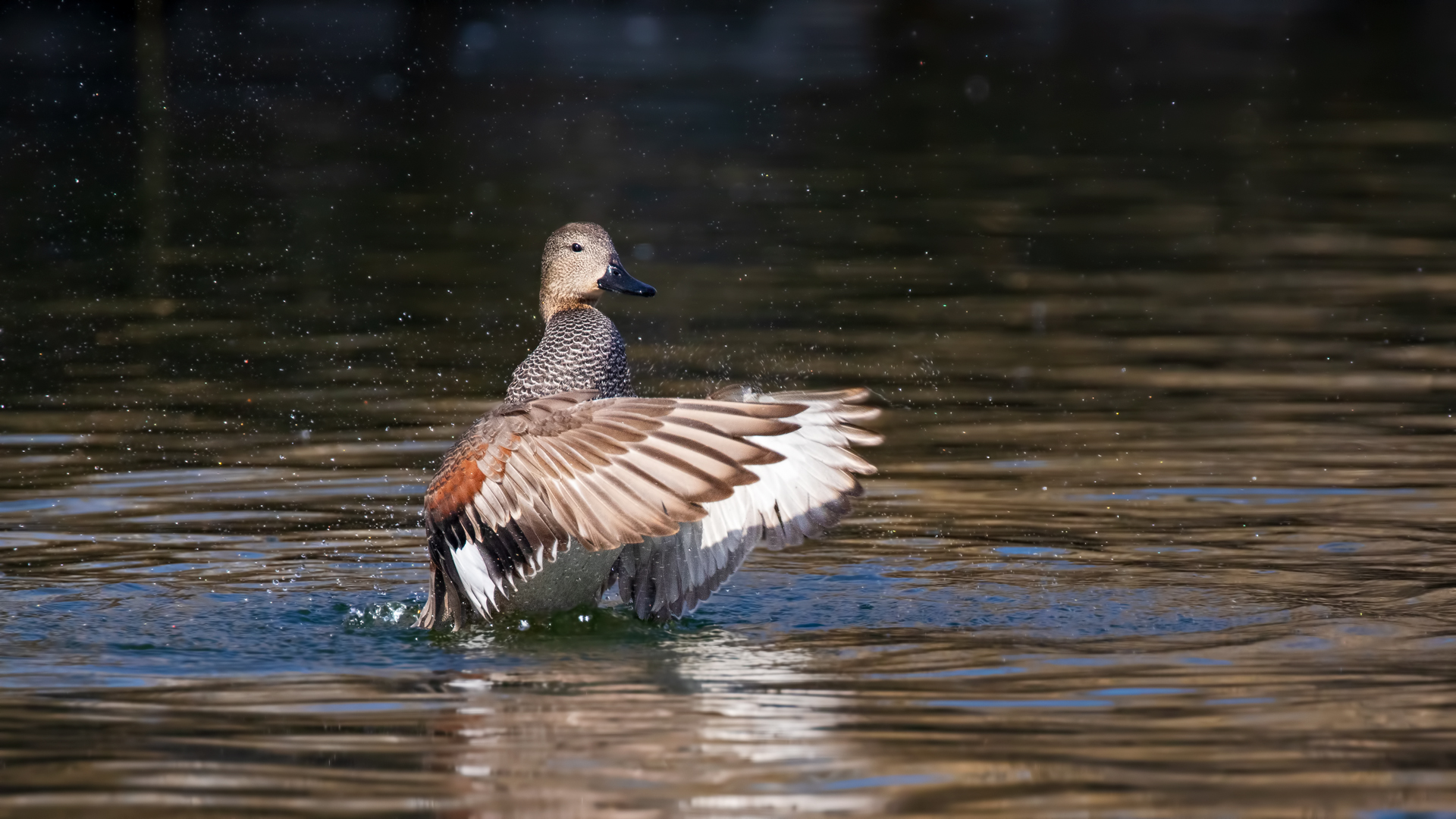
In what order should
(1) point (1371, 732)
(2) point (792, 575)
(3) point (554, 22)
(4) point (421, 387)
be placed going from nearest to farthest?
(1) point (1371, 732)
(2) point (792, 575)
(4) point (421, 387)
(3) point (554, 22)

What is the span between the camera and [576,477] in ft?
22.1

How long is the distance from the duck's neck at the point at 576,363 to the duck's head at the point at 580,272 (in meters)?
0.30

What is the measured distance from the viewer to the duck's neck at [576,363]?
7973 mm

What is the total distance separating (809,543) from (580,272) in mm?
1679

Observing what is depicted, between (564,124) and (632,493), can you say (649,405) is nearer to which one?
(632,493)

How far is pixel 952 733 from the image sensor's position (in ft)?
19.6

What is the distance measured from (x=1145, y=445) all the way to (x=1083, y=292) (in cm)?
536

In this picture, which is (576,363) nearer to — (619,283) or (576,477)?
(619,283)

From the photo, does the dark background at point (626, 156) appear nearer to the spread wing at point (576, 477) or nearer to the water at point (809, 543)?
the water at point (809, 543)

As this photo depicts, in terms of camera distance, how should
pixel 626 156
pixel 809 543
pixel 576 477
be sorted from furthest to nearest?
pixel 626 156, pixel 809 543, pixel 576 477

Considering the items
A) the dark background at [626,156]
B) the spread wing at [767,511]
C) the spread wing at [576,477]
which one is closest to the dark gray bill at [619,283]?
the spread wing at [767,511]

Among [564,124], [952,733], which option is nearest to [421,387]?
[952,733]

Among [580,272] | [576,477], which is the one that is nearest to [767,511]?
[576,477]

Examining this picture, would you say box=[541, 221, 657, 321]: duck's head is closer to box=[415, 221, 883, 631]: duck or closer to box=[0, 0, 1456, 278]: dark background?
box=[415, 221, 883, 631]: duck
